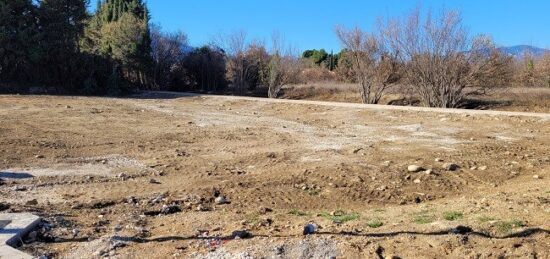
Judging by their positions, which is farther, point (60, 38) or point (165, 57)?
point (165, 57)

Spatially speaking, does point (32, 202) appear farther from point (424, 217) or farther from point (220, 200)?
point (424, 217)

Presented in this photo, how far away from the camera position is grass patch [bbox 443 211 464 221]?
14.4 feet

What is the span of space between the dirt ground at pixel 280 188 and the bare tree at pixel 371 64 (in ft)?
31.4

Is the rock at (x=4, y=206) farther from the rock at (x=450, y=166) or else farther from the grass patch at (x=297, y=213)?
the rock at (x=450, y=166)

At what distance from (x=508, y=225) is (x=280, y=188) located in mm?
2848

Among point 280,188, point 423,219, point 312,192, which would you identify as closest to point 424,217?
point 423,219

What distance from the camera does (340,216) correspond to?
4.80 m

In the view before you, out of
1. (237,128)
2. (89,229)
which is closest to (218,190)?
(89,229)

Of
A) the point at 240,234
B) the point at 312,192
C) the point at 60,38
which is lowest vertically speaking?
the point at 312,192

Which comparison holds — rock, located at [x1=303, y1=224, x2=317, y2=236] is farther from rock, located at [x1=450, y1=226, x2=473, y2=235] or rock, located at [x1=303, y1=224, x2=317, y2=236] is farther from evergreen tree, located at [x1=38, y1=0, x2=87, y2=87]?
evergreen tree, located at [x1=38, y1=0, x2=87, y2=87]

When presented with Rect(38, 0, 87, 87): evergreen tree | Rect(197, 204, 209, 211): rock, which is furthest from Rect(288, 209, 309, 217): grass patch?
Rect(38, 0, 87, 87): evergreen tree

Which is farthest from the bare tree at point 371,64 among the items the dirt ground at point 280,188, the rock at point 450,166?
the rock at point 450,166

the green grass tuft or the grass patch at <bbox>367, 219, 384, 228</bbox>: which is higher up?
the green grass tuft

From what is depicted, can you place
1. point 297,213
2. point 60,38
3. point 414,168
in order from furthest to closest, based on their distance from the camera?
point 60,38 < point 414,168 < point 297,213
